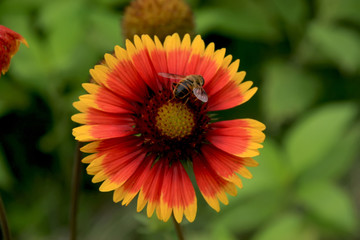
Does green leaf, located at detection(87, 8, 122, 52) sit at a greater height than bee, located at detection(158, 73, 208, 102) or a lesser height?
lesser

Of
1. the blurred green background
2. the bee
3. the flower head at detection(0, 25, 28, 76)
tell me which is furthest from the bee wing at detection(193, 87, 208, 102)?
the blurred green background

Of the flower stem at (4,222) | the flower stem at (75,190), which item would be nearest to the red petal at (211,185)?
the flower stem at (75,190)

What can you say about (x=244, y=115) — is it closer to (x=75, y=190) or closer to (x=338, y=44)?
(x=338, y=44)

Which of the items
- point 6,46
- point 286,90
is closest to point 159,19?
point 6,46

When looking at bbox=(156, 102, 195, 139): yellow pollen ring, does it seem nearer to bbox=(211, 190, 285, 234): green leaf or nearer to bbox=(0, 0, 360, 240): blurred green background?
bbox=(0, 0, 360, 240): blurred green background

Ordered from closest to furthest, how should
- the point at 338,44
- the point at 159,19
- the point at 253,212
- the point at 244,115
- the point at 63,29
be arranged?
the point at 159,19
the point at 253,212
the point at 63,29
the point at 338,44
the point at 244,115

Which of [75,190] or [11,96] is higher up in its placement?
[75,190]
